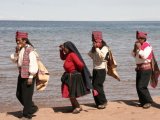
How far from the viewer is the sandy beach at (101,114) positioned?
8.74 m

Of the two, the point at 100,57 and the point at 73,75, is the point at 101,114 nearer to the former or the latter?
the point at 73,75

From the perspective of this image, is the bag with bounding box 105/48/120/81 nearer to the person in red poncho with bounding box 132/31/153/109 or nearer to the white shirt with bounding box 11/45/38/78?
the person in red poncho with bounding box 132/31/153/109

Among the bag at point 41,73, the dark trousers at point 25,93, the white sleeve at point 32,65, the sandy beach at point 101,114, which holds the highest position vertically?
the white sleeve at point 32,65

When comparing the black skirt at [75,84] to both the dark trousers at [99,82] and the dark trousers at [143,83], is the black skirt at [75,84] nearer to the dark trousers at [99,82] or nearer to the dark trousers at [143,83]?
the dark trousers at [99,82]

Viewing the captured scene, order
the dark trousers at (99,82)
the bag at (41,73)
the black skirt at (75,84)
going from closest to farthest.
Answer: the bag at (41,73), the black skirt at (75,84), the dark trousers at (99,82)

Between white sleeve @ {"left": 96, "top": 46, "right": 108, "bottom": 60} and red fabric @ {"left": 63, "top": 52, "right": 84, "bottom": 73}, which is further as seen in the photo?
white sleeve @ {"left": 96, "top": 46, "right": 108, "bottom": 60}

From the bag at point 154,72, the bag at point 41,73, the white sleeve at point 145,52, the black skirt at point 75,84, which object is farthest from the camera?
the bag at point 154,72

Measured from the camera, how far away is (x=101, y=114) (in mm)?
9016

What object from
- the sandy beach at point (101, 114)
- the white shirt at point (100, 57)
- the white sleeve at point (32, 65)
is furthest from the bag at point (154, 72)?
the white sleeve at point (32, 65)

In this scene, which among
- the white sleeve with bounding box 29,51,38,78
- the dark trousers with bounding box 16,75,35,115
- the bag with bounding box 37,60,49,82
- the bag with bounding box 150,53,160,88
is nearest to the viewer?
the white sleeve with bounding box 29,51,38,78

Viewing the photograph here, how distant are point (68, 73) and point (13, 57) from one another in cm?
114

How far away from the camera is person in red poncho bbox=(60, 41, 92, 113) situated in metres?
8.75

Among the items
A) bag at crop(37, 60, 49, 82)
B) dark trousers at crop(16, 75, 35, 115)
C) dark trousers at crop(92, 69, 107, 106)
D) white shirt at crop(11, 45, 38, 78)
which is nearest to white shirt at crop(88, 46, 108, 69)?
dark trousers at crop(92, 69, 107, 106)

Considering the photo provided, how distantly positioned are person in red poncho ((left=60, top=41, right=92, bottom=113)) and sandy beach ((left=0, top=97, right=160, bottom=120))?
0.45 m
